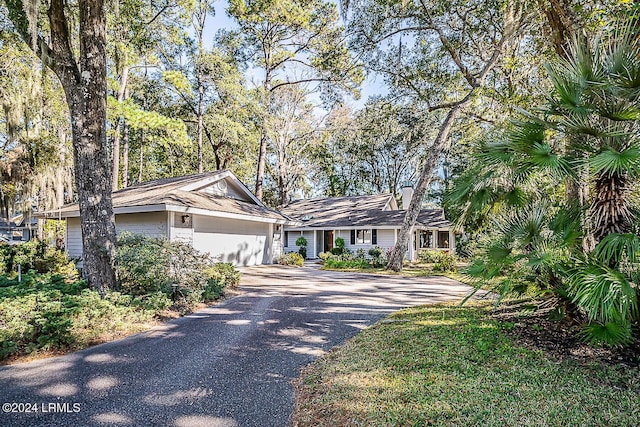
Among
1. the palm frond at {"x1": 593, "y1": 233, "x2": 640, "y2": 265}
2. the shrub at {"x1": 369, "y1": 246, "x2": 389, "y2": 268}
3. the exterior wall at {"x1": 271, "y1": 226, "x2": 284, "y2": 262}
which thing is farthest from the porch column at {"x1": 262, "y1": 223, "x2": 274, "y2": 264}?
the palm frond at {"x1": 593, "y1": 233, "x2": 640, "y2": 265}

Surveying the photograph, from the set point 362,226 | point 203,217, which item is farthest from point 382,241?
point 203,217

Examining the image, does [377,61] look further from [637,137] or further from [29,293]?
[29,293]

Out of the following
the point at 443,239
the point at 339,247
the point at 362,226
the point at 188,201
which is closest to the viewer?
the point at 188,201

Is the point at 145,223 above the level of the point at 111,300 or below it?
above

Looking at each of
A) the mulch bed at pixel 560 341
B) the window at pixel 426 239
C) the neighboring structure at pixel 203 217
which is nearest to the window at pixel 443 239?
the window at pixel 426 239

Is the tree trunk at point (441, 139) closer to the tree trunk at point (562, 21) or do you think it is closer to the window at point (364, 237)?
the tree trunk at point (562, 21)

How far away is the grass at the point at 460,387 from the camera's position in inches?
115

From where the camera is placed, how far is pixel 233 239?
1532 centimetres

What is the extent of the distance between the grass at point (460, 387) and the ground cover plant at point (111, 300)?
11.7 feet

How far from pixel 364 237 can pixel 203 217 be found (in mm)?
11991

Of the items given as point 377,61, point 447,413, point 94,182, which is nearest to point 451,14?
point 377,61

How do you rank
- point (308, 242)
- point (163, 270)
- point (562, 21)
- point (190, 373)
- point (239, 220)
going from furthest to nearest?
point (308, 242) → point (239, 220) → point (163, 270) → point (562, 21) → point (190, 373)

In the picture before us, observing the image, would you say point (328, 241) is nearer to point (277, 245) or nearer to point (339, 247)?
point (339, 247)

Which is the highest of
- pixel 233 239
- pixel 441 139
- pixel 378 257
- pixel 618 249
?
pixel 441 139
